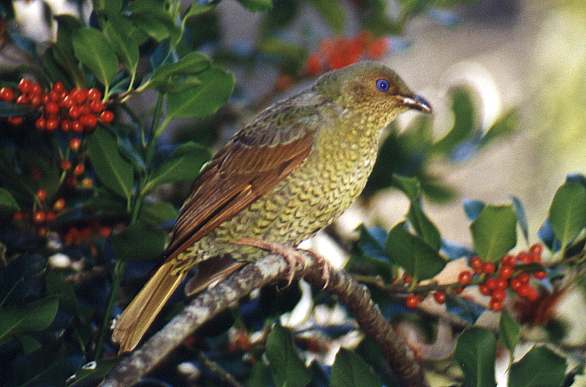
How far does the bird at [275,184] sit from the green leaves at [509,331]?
0.87 m

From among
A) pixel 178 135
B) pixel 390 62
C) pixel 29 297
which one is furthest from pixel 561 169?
pixel 29 297

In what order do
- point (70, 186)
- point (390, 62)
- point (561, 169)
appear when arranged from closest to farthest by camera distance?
point (70, 186) < point (561, 169) < point (390, 62)

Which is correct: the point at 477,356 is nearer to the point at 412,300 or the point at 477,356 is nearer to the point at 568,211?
the point at 412,300

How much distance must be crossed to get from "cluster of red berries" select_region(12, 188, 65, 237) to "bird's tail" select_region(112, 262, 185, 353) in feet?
1.03

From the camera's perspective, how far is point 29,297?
2.29 meters

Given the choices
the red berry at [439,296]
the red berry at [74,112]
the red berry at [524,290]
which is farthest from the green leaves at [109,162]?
the red berry at [524,290]

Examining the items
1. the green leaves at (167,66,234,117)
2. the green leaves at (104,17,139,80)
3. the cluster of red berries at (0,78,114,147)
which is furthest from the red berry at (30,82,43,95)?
the green leaves at (167,66,234,117)

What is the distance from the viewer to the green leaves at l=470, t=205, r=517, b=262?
2.68 metres

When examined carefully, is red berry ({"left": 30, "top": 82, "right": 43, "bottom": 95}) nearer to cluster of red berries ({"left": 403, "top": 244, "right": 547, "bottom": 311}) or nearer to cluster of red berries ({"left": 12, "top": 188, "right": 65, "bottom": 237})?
cluster of red berries ({"left": 12, "top": 188, "right": 65, "bottom": 237})

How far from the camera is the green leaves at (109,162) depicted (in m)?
2.62

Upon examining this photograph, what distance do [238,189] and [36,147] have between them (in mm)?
703

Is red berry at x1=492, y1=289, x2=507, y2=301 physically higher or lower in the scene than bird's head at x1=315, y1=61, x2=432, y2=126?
lower

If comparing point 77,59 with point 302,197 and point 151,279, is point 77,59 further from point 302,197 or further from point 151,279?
point 302,197

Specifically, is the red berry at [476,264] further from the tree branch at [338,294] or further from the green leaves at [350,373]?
the green leaves at [350,373]
